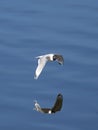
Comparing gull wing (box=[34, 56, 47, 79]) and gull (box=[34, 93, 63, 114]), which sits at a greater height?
gull wing (box=[34, 56, 47, 79])

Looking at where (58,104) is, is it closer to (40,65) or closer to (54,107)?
(54,107)

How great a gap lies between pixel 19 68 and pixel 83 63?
0.61 metres

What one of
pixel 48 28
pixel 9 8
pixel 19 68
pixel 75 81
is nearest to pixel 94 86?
pixel 75 81

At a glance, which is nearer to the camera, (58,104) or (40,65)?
(58,104)

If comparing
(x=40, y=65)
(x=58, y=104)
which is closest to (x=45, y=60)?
(x=40, y=65)

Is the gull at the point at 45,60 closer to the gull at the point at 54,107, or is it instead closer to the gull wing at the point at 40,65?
the gull wing at the point at 40,65

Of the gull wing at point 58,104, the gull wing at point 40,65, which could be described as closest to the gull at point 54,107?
the gull wing at point 58,104

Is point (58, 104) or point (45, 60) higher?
point (45, 60)

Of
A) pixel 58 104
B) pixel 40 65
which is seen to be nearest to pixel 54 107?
pixel 58 104

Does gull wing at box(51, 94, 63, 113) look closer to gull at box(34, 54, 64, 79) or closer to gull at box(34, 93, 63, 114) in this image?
gull at box(34, 93, 63, 114)

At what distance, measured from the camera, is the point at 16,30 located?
9.12 meters

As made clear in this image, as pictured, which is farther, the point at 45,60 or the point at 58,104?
the point at 45,60

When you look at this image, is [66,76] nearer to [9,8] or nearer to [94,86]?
[94,86]

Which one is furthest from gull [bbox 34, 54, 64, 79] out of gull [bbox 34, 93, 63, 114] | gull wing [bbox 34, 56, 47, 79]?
gull [bbox 34, 93, 63, 114]
